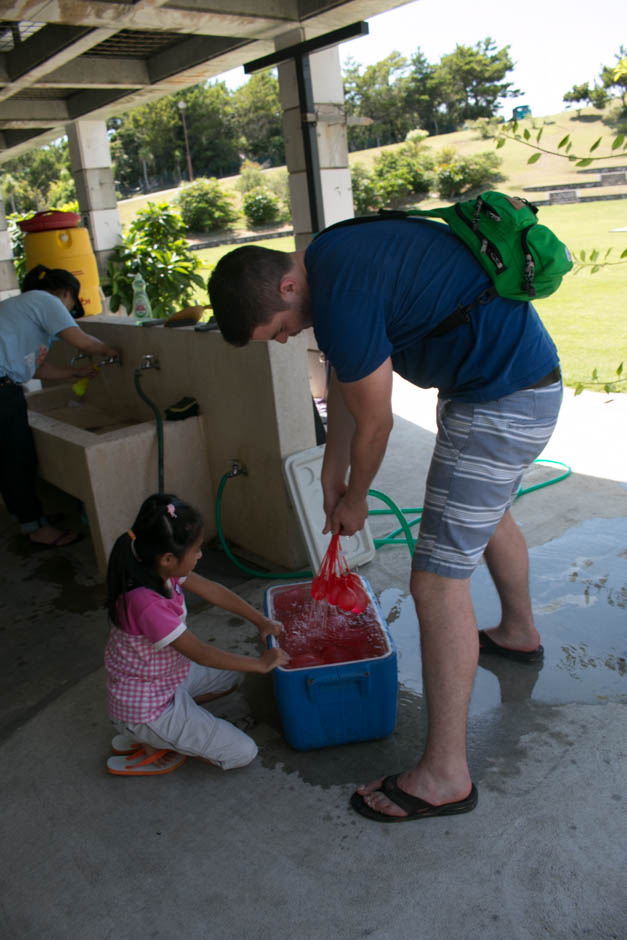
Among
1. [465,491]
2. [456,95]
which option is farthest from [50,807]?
[456,95]

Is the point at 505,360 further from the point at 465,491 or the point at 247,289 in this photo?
the point at 247,289

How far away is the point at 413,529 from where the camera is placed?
11.9 ft

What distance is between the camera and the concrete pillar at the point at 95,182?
8562 mm

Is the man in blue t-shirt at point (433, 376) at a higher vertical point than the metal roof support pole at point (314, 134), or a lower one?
lower

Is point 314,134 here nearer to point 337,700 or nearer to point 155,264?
point 155,264

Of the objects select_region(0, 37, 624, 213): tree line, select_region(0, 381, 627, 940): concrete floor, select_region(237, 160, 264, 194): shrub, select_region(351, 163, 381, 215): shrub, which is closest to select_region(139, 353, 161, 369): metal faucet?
select_region(0, 381, 627, 940): concrete floor

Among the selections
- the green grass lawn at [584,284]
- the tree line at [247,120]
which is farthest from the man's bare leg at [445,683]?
the tree line at [247,120]

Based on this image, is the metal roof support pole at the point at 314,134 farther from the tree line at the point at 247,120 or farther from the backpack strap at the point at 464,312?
the tree line at the point at 247,120

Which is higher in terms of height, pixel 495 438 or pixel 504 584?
pixel 495 438

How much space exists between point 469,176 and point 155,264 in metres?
17.1

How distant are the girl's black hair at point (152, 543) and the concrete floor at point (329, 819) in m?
0.56

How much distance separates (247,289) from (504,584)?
132cm

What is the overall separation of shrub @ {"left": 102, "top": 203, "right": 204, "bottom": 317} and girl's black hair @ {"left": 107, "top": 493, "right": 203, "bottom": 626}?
22.1 feet

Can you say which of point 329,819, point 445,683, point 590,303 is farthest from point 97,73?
point 590,303
